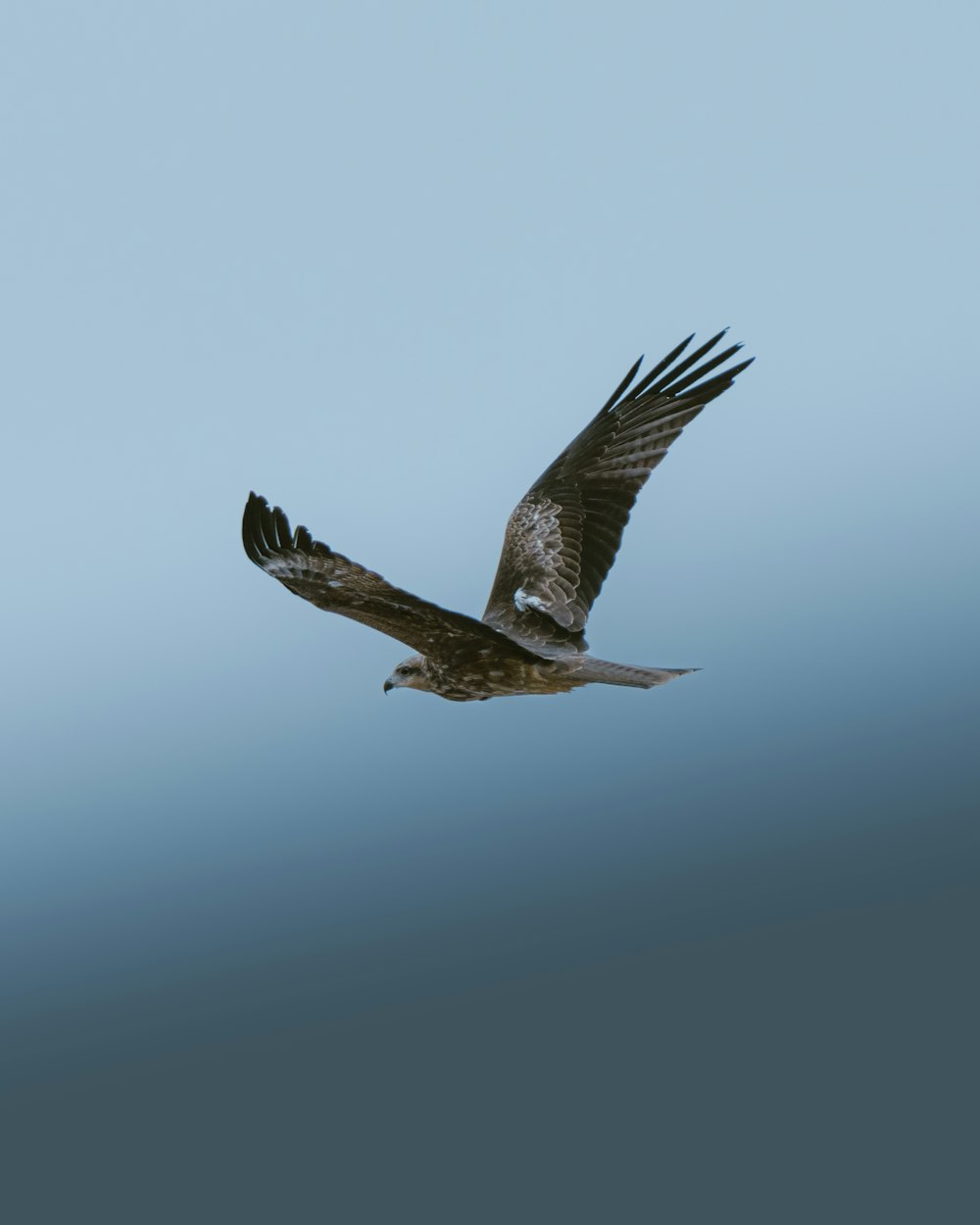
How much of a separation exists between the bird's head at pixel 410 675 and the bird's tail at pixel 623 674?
131cm

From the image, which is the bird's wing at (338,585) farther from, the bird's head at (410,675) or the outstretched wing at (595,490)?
the outstretched wing at (595,490)

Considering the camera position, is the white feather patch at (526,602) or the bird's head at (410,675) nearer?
the bird's head at (410,675)

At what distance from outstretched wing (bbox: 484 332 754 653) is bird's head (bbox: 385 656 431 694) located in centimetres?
90

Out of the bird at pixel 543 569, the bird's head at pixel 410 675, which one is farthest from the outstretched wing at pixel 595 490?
the bird's head at pixel 410 675

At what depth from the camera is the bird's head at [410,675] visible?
11.9m

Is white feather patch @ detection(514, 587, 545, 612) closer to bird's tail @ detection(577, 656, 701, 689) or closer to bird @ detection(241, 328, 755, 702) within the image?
bird @ detection(241, 328, 755, 702)

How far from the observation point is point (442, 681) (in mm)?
11633

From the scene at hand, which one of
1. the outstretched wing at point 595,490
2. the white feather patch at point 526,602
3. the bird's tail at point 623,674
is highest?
the outstretched wing at point 595,490

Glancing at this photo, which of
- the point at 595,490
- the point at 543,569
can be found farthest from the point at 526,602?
the point at 595,490

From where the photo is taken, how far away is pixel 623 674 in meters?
11.0

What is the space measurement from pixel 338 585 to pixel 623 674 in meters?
2.20

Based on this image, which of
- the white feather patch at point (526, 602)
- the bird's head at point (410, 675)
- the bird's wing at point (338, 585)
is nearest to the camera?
the bird's wing at point (338, 585)

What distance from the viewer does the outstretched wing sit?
12859 millimetres

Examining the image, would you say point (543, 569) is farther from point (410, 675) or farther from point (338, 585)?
point (338, 585)
